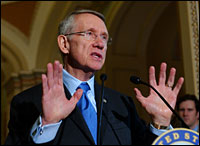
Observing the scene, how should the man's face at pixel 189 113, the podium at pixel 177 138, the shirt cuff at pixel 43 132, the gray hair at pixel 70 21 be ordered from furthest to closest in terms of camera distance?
the man's face at pixel 189 113 < the gray hair at pixel 70 21 < the shirt cuff at pixel 43 132 < the podium at pixel 177 138

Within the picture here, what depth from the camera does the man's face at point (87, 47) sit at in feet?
4.40

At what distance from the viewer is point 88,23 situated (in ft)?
4.59

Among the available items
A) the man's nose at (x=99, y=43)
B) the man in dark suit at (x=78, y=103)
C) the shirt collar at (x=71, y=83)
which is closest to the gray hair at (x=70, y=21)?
the man in dark suit at (x=78, y=103)

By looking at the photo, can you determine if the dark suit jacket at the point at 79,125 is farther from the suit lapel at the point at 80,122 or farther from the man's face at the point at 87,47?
the man's face at the point at 87,47

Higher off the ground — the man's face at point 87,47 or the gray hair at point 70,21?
the gray hair at point 70,21

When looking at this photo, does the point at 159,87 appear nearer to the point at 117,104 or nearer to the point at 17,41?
the point at 117,104

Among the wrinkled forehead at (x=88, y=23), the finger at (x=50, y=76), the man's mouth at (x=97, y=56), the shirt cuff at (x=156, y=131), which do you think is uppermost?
the wrinkled forehead at (x=88, y=23)

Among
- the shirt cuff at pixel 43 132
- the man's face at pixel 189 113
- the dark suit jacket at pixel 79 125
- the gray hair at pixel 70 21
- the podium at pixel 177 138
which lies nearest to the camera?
the podium at pixel 177 138

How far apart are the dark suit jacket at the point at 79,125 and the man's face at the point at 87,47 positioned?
145 mm

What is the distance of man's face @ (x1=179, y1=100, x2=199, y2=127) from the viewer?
317 centimetres

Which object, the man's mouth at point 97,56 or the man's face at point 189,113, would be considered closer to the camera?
the man's mouth at point 97,56

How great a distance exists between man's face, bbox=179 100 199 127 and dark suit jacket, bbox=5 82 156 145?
6.45 feet

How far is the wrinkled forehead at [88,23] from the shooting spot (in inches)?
54.8

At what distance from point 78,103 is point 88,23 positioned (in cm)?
40
